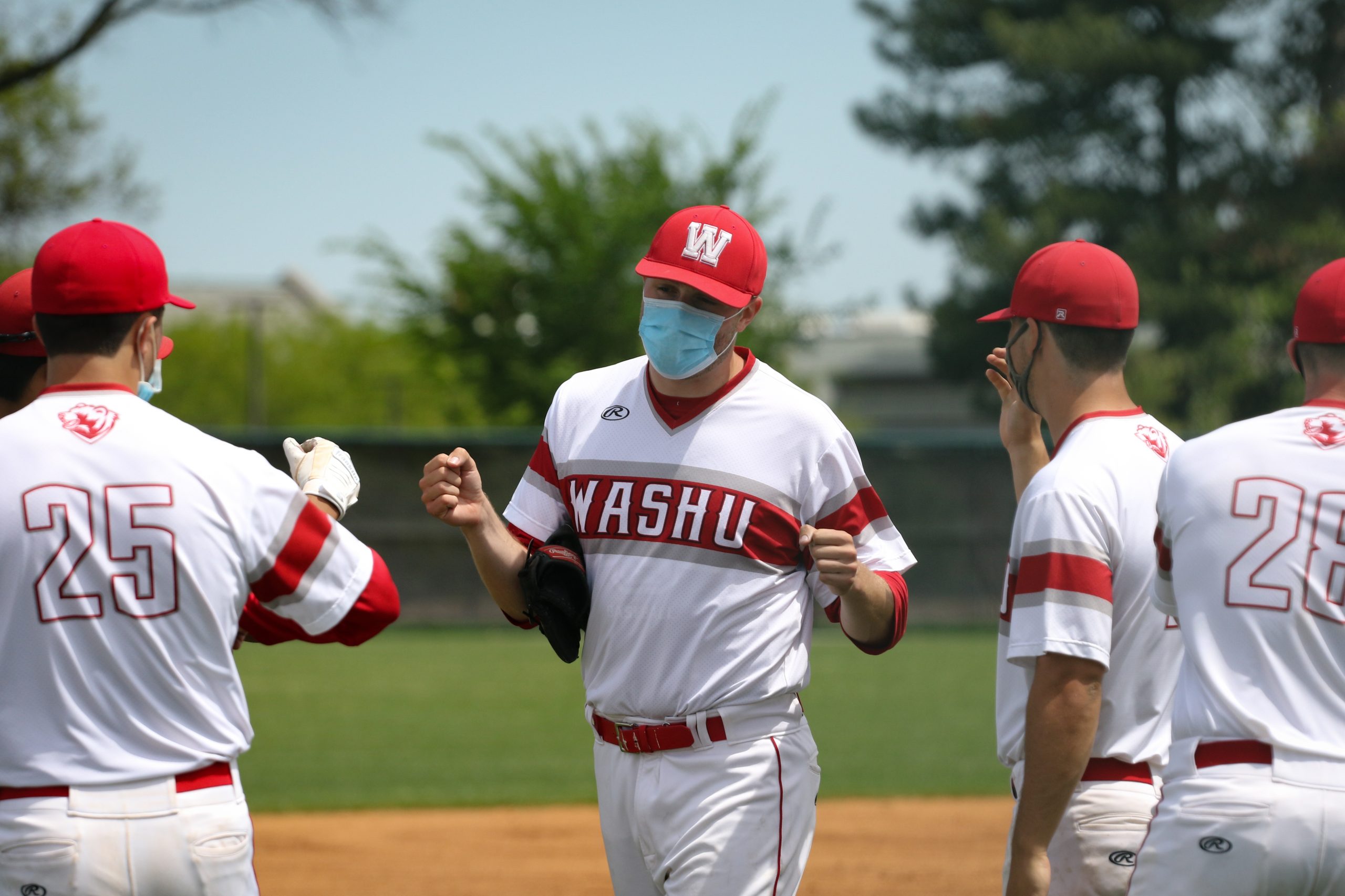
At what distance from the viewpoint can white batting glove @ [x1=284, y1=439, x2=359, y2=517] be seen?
3320 millimetres

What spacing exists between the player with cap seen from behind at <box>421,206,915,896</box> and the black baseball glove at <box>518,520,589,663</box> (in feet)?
0.14

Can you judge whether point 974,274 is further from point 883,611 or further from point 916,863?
point 883,611

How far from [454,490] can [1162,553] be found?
1782 millimetres

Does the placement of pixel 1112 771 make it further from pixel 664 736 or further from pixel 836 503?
pixel 664 736

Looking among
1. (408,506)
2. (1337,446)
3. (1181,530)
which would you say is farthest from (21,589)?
(408,506)

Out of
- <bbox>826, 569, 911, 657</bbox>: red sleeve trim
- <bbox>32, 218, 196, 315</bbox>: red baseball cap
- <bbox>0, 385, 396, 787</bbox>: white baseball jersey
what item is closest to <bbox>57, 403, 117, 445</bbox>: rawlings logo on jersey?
<bbox>0, 385, 396, 787</bbox>: white baseball jersey

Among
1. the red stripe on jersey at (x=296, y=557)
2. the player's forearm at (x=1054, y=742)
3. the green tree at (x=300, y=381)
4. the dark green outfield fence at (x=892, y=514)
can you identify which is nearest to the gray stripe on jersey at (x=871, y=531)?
the player's forearm at (x=1054, y=742)

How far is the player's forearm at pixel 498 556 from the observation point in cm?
373

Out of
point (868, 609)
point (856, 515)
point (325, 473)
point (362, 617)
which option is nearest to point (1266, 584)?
point (868, 609)

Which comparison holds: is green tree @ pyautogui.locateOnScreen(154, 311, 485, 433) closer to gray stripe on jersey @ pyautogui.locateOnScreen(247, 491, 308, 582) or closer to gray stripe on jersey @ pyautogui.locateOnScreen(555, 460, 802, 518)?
gray stripe on jersey @ pyautogui.locateOnScreen(555, 460, 802, 518)

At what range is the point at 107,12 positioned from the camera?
18484 millimetres

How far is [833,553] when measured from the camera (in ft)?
10.8

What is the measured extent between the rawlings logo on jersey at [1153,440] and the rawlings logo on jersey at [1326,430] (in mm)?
519

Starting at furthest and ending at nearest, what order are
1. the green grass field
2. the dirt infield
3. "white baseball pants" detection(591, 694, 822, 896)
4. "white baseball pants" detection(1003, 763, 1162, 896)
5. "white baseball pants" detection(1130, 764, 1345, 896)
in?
the green grass field → the dirt infield → "white baseball pants" detection(591, 694, 822, 896) → "white baseball pants" detection(1003, 763, 1162, 896) → "white baseball pants" detection(1130, 764, 1345, 896)
